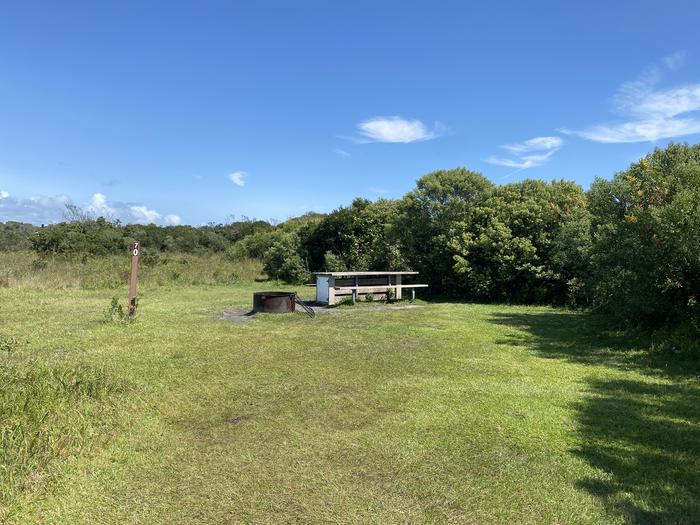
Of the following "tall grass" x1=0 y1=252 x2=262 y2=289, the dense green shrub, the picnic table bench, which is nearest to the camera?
the dense green shrub

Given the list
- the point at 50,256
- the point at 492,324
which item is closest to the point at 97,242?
the point at 50,256

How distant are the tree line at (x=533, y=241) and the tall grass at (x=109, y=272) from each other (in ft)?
7.18

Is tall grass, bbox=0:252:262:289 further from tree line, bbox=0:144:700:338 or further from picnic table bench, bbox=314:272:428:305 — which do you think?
picnic table bench, bbox=314:272:428:305

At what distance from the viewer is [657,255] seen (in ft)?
22.4

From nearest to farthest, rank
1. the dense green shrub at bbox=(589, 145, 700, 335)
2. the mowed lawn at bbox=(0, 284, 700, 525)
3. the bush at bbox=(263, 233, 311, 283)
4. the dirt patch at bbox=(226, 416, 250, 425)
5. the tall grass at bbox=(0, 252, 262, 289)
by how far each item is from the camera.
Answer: the mowed lawn at bbox=(0, 284, 700, 525) < the dirt patch at bbox=(226, 416, 250, 425) < the dense green shrub at bbox=(589, 145, 700, 335) < the tall grass at bbox=(0, 252, 262, 289) < the bush at bbox=(263, 233, 311, 283)

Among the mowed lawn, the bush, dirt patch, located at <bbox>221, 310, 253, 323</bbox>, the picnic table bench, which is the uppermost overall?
the bush

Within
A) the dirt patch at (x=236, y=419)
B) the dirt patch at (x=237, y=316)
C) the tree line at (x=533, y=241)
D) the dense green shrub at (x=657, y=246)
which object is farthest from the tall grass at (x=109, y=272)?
the dense green shrub at (x=657, y=246)

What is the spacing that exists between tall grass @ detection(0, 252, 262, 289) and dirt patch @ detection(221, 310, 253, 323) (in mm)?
7418

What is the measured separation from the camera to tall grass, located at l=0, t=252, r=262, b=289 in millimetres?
14914

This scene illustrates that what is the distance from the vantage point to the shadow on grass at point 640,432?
8.87 ft

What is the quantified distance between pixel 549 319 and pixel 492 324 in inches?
67.8

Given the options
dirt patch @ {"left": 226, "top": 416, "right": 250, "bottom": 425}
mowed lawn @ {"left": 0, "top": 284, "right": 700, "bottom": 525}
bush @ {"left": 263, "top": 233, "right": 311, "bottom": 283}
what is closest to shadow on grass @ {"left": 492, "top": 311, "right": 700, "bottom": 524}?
mowed lawn @ {"left": 0, "top": 284, "right": 700, "bottom": 525}

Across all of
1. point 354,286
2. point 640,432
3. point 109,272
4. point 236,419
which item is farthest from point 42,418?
point 109,272

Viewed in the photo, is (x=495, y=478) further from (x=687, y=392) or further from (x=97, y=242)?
(x=97, y=242)
